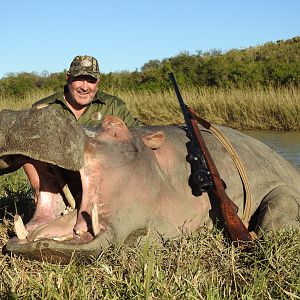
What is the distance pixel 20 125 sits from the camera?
8.07ft

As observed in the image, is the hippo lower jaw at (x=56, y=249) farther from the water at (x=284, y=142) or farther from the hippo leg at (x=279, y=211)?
the water at (x=284, y=142)

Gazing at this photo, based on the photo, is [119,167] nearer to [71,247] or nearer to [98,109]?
[71,247]

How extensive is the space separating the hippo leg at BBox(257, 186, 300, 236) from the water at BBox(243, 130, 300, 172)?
13.9 ft

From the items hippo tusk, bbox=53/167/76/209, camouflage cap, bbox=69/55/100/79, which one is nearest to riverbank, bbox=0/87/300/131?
camouflage cap, bbox=69/55/100/79

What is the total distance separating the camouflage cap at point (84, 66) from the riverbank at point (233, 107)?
29.0 feet

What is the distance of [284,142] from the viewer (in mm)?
10852

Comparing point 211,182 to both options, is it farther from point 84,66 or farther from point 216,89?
point 216,89

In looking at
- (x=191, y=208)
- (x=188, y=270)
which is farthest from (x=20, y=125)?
(x=191, y=208)

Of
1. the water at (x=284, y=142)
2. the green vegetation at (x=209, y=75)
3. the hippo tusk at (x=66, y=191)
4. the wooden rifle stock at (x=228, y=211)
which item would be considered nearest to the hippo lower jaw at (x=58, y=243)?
the hippo tusk at (x=66, y=191)

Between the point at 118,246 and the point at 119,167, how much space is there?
1.23ft

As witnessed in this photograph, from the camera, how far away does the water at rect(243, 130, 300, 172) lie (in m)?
8.69

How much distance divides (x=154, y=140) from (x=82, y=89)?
2183mm

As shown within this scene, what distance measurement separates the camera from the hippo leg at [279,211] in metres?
3.39

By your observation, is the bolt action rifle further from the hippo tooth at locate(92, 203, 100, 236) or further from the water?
the water
